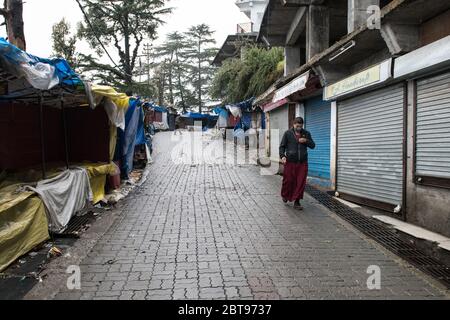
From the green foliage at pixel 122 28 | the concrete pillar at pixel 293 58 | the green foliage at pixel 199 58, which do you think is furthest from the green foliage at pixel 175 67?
the concrete pillar at pixel 293 58

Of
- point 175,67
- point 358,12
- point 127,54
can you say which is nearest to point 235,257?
point 358,12

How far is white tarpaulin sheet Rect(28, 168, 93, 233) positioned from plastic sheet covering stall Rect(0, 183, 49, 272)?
0.28 meters

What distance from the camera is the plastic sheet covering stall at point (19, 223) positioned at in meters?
4.93

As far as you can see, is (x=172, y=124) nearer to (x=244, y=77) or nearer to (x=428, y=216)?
(x=244, y=77)

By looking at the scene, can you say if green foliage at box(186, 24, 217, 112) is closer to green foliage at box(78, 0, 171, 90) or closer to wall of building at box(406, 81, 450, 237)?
green foliage at box(78, 0, 171, 90)

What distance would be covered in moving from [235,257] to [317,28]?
9337 millimetres

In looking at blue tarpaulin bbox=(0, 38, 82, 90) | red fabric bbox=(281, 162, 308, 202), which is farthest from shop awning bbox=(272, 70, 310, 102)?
blue tarpaulin bbox=(0, 38, 82, 90)

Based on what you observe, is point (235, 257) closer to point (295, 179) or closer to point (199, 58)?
point (295, 179)

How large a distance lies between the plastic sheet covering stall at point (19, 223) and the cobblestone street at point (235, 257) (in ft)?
2.91

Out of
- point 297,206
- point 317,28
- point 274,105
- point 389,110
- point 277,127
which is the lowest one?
point 297,206

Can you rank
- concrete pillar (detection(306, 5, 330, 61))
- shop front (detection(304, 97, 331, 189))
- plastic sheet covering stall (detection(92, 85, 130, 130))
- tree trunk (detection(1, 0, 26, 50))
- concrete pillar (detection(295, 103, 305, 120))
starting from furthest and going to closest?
concrete pillar (detection(295, 103, 305, 120)) < concrete pillar (detection(306, 5, 330, 61)) < shop front (detection(304, 97, 331, 189)) < tree trunk (detection(1, 0, 26, 50)) < plastic sheet covering stall (detection(92, 85, 130, 130))

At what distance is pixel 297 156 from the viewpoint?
26.9 ft

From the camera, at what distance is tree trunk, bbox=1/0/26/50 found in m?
9.09
